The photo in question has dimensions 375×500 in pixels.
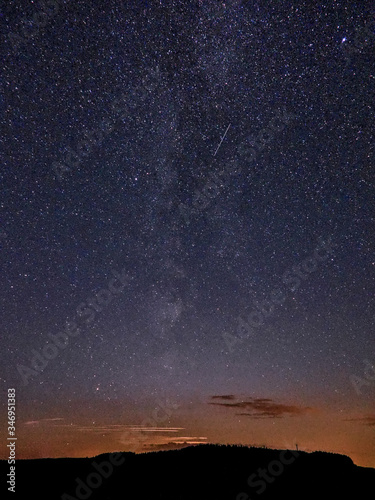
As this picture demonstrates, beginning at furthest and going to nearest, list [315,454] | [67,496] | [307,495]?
1. [315,454]
2. [307,495]
3. [67,496]

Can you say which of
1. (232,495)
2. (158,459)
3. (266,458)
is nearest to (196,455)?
(158,459)

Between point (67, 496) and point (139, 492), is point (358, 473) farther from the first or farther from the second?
point (67, 496)

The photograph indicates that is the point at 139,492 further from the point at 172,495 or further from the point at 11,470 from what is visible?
the point at 11,470

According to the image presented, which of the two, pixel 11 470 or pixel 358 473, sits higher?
pixel 11 470

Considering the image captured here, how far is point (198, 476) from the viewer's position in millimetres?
13961

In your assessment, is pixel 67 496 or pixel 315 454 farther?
pixel 315 454

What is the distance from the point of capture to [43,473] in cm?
1438

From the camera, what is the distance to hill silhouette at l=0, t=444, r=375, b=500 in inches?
502

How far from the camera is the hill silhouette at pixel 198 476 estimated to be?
12.8m

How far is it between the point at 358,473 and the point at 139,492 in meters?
8.28

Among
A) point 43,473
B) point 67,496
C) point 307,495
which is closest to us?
point 67,496

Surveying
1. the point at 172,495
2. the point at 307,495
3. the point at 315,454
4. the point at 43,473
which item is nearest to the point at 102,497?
the point at 172,495

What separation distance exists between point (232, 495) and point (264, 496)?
100cm

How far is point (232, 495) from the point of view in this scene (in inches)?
495
